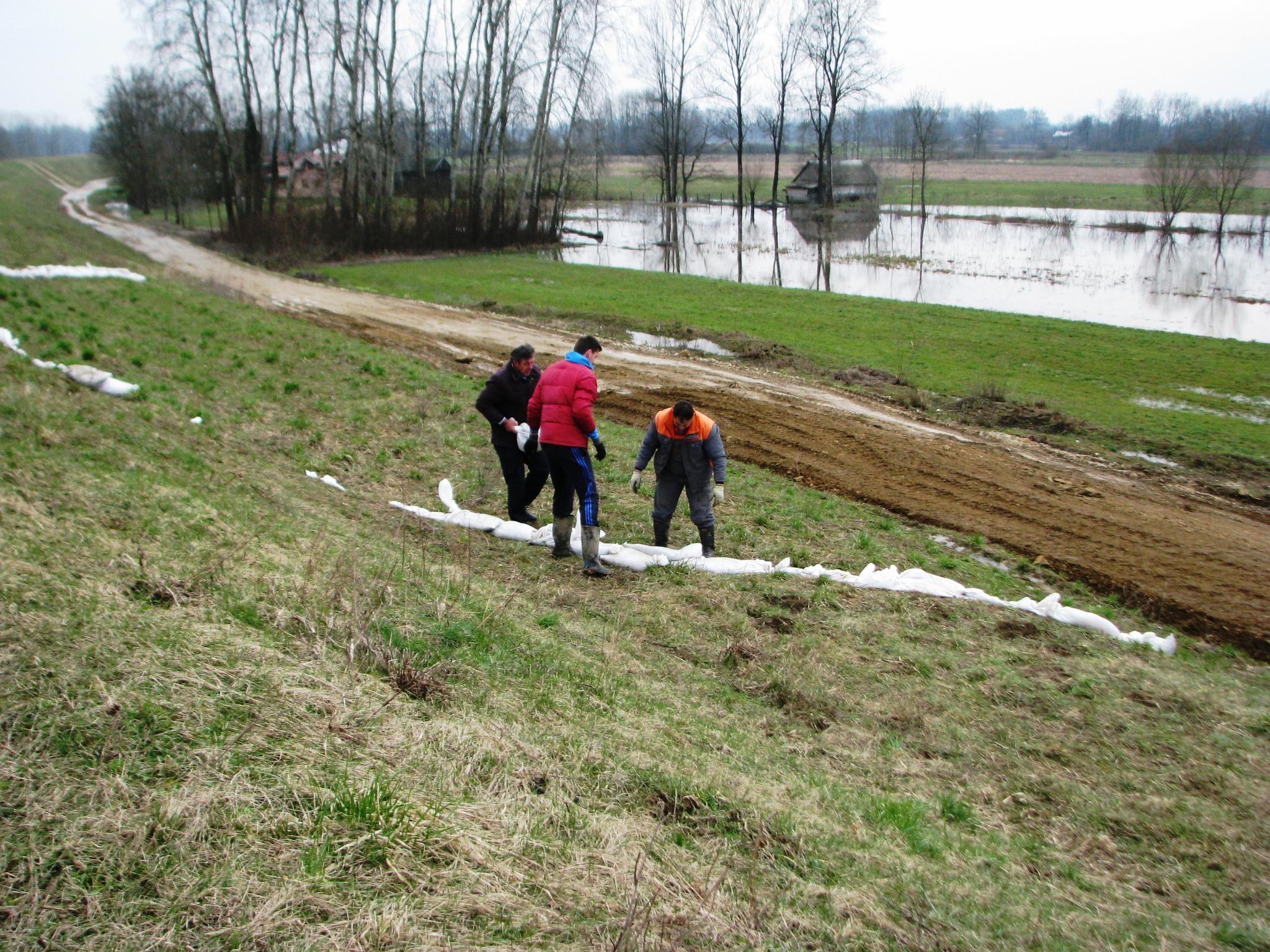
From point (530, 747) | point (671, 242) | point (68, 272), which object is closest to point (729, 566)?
point (530, 747)

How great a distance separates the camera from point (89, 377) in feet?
32.9

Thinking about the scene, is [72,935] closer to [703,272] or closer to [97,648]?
[97,648]

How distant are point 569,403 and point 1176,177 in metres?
55.4

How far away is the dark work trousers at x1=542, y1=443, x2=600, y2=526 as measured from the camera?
25.3 ft

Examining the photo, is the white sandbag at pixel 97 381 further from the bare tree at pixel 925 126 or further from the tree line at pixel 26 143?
the tree line at pixel 26 143

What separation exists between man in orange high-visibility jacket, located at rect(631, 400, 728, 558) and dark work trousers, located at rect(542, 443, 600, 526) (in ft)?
2.29

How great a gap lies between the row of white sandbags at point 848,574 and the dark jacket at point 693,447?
2.48 feet

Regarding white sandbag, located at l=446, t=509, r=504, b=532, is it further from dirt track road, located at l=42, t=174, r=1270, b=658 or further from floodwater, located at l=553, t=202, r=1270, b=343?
floodwater, located at l=553, t=202, r=1270, b=343

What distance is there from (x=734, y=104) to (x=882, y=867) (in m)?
67.5

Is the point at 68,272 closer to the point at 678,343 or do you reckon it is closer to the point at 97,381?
the point at 97,381

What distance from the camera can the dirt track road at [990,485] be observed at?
912cm

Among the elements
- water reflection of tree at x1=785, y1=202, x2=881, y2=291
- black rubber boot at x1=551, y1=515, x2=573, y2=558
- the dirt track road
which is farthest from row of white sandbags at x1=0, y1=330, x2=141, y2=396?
water reflection of tree at x1=785, y1=202, x2=881, y2=291

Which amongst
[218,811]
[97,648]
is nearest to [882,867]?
[218,811]

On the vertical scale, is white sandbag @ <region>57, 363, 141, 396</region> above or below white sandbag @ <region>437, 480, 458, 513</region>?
above
